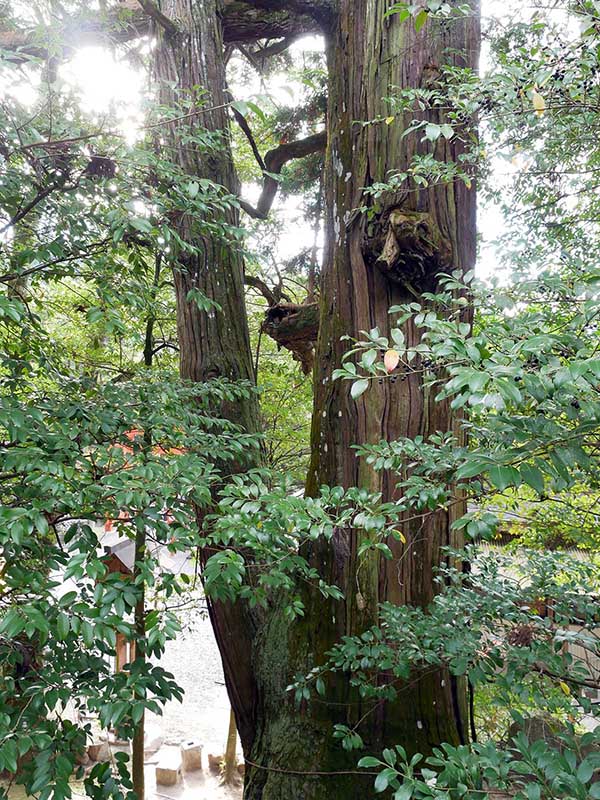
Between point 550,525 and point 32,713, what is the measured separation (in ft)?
9.30

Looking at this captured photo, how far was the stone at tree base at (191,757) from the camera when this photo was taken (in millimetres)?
5086

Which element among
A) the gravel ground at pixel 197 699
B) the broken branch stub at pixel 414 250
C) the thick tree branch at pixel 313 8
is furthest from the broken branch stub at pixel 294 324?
the gravel ground at pixel 197 699

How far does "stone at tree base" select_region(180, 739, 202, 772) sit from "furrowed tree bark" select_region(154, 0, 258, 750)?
3.87m

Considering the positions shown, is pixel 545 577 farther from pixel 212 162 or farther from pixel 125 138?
pixel 212 162

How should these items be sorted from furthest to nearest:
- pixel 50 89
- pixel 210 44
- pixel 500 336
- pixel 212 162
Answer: pixel 210 44, pixel 212 162, pixel 50 89, pixel 500 336

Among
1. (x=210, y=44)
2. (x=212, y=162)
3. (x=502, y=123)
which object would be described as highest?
(x=210, y=44)

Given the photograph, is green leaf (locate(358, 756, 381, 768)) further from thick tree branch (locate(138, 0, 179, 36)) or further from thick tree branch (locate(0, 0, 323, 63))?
thick tree branch (locate(138, 0, 179, 36))

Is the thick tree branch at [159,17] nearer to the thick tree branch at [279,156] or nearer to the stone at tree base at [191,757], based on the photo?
the thick tree branch at [279,156]

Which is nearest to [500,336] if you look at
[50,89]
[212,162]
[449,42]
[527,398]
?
[527,398]

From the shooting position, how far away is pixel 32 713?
3.26 feet

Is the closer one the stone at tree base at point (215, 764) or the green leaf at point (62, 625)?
the green leaf at point (62, 625)

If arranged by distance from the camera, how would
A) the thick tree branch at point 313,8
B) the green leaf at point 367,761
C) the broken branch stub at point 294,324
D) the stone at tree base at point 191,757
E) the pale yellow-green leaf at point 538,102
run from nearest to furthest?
1. the green leaf at point 367,761
2. the pale yellow-green leaf at point 538,102
3. the thick tree branch at point 313,8
4. the broken branch stub at point 294,324
5. the stone at tree base at point 191,757

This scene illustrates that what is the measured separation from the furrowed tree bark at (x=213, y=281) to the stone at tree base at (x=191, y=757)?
12.7ft

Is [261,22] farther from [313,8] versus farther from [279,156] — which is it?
[279,156]
